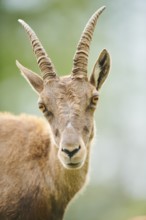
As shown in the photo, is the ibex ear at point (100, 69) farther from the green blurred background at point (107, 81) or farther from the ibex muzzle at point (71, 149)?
the green blurred background at point (107, 81)

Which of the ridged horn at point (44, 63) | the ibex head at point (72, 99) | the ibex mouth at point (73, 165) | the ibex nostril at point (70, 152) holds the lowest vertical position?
the ibex mouth at point (73, 165)

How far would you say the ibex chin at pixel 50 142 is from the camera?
1664cm

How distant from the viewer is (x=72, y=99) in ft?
54.7

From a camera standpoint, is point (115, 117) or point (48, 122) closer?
point (48, 122)

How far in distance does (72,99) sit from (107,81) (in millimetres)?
44669

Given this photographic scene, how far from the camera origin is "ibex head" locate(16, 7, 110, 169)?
16.0m

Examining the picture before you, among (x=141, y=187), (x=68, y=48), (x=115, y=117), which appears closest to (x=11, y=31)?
(x=68, y=48)

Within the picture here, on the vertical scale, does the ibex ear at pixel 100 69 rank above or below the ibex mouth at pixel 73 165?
above

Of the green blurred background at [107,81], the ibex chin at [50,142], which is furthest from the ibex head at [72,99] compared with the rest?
the green blurred background at [107,81]

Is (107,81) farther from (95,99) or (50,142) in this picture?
(95,99)

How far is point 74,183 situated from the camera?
17266mm

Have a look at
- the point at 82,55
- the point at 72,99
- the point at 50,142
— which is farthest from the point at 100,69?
the point at 50,142

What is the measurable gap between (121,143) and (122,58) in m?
15.6

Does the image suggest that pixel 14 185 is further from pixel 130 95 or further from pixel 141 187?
pixel 130 95
